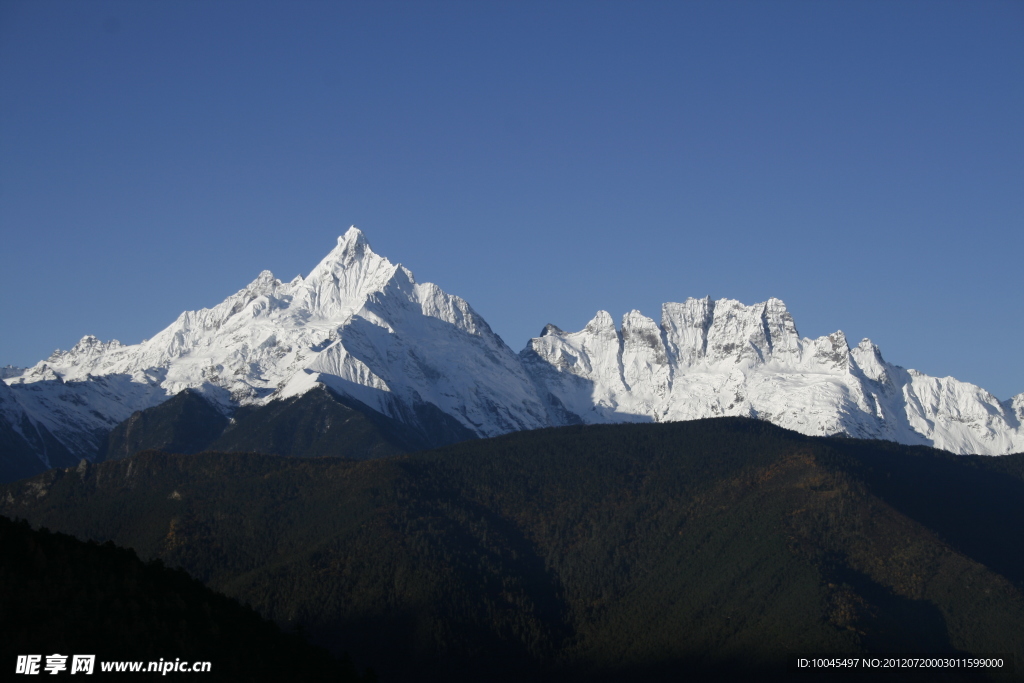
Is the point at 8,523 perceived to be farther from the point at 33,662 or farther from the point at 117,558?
the point at 33,662

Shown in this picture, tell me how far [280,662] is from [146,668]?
25427mm

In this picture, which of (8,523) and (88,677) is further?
(8,523)

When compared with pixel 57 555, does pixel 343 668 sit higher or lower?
lower

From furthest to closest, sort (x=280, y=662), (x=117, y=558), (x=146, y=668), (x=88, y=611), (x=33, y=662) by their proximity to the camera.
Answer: (x=117, y=558) < (x=280, y=662) < (x=88, y=611) < (x=146, y=668) < (x=33, y=662)

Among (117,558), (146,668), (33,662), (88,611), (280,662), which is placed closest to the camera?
(33,662)

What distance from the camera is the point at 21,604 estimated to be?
15550 centimetres

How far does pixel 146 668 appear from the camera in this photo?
151375mm

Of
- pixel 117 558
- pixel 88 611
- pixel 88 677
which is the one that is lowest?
pixel 88 677

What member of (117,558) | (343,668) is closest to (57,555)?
(117,558)

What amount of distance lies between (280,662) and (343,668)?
62.3 feet

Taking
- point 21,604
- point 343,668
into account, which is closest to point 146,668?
point 21,604

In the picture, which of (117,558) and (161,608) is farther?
(117,558)

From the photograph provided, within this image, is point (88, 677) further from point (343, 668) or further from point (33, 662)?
point (343, 668)

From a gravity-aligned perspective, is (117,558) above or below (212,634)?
above
